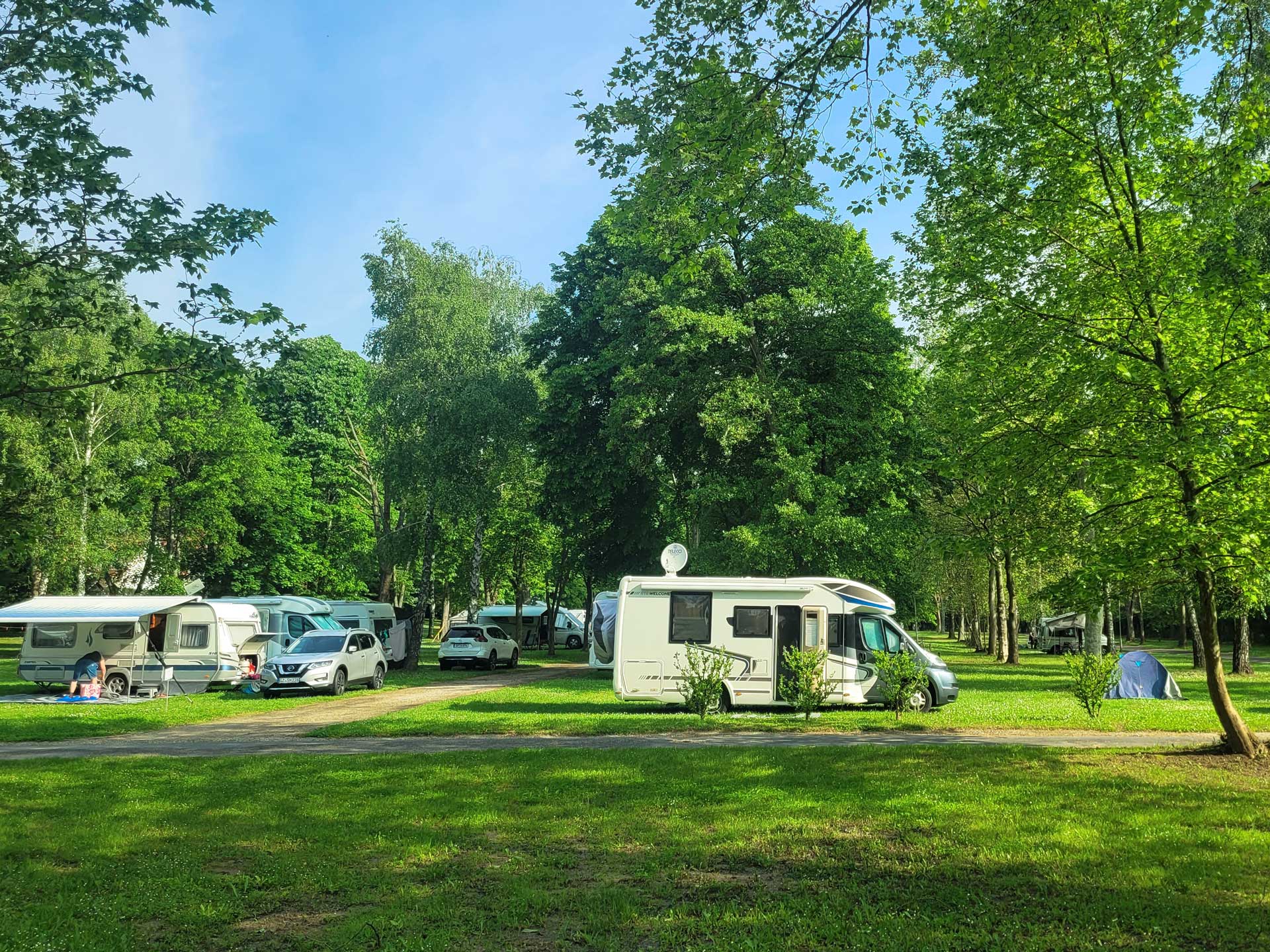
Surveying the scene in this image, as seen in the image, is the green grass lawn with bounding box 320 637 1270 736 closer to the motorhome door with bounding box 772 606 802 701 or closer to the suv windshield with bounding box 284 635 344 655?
the motorhome door with bounding box 772 606 802 701

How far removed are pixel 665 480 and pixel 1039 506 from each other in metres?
20.8

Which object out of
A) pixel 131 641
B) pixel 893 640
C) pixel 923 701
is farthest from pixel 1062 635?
pixel 131 641

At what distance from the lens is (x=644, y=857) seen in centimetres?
694

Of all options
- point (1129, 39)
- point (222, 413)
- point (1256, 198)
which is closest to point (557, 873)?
point (1256, 198)

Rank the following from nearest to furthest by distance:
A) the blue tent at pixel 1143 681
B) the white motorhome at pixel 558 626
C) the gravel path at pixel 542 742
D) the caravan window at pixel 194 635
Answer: the gravel path at pixel 542 742 → the blue tent at pixel 1143 681 → the caravan window at pixel 194 635 → the white motorhome at pixel 558 626

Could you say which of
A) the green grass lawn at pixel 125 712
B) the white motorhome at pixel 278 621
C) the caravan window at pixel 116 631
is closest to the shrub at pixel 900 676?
the green grass lawn at pixel 125 712

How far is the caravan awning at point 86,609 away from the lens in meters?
22.8

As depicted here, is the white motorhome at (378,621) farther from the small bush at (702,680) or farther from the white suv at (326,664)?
the small bush at (702,680)

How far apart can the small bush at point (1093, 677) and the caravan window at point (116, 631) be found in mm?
21460

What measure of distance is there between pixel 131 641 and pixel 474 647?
1183cm

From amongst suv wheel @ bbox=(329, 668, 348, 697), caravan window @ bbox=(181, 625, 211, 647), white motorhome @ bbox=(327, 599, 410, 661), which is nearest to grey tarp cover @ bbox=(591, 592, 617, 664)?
suv wheel @ bbox=(329, 668, 348, 697)

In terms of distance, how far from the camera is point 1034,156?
11.4 meters

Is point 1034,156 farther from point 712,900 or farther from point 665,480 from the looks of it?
point 665,480

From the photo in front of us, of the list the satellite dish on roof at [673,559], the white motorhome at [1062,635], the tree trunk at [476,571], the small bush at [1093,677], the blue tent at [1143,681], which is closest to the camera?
the small bush at [1093,677]
